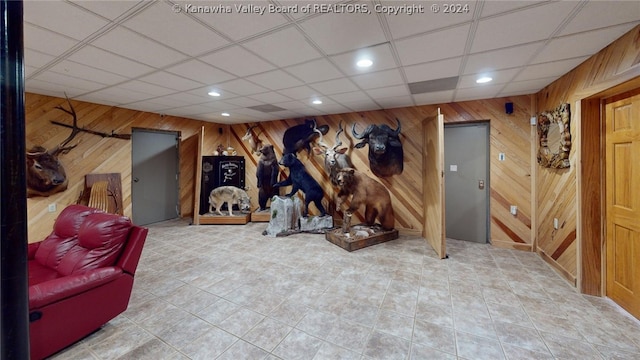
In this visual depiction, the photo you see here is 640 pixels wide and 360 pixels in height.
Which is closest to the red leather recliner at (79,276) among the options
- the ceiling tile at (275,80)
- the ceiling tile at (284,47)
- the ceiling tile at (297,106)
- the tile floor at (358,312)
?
the tile floor at (358,312)

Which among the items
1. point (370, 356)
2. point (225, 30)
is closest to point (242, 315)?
point (370, 356)

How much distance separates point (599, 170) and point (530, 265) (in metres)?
1.43

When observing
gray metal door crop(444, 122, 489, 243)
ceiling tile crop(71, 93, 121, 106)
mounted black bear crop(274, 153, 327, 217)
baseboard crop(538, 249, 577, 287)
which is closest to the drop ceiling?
ceiling tile crop(71, 93, 121, 106)

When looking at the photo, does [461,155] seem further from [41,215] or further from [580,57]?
[41,215]

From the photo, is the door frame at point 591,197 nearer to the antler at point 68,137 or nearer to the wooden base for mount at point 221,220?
the wooden base for mount at point 221,220

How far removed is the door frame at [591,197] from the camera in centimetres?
249

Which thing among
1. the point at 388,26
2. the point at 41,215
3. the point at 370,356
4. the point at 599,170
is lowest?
the point at 370,356

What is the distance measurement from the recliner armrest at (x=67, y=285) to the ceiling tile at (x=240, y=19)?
2.07 metres

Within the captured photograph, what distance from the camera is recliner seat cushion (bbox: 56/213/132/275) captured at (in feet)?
6.56

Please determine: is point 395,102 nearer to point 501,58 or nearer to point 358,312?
point 501,58

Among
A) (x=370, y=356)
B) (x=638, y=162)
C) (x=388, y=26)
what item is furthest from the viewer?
(x=638, y=162)

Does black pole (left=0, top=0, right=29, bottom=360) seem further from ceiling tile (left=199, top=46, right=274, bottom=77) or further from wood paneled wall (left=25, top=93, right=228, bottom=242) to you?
wood paneled wall (left=25, top=93, right=228, bottom=242)

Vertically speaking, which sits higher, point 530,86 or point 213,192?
point 530,86

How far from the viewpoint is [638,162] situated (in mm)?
2121
